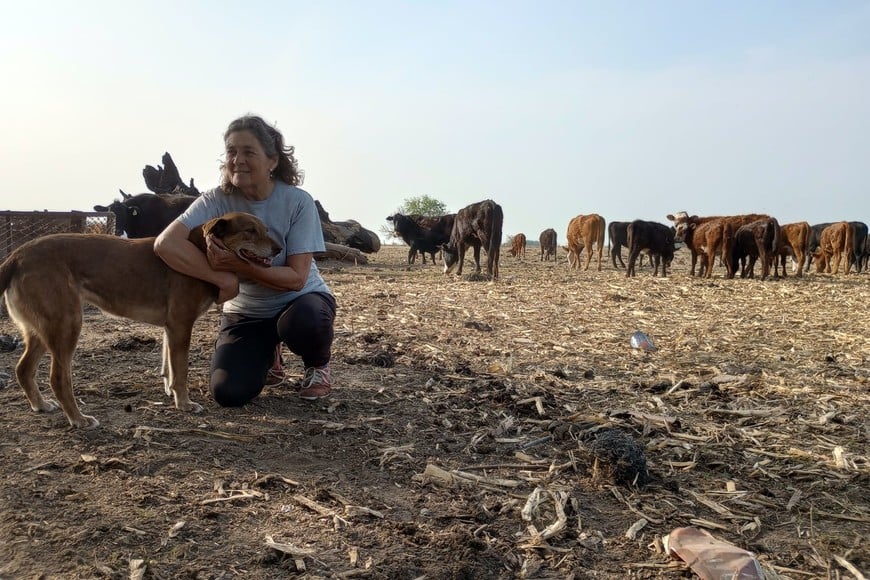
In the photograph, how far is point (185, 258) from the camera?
14.9 ft

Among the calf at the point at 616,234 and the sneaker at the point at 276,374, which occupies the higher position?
the calf at the point at 616,234

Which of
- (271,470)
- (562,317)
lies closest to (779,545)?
(271,470)

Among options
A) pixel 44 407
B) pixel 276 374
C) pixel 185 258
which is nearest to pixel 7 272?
pixel 44 407

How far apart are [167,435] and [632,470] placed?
286cm

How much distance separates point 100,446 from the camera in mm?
3795

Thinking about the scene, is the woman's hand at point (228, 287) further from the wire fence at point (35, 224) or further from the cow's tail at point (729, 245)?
A: the cow's tail at point (729, 245)

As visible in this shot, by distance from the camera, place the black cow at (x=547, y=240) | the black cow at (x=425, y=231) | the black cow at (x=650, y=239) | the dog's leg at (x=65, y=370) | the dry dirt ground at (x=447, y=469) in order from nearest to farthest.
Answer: the dry dirt ground at (x=447, y=469), the dog's leg at (x=65, y=370), the black cow at (x=650, y=239), the black cow at (x=425, y=231), the black cow at (x=547, y=240)

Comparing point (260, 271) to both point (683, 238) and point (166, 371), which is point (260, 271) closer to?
point (166, 371)

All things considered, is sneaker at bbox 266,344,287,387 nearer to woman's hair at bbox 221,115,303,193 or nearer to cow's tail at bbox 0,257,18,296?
woman's hair at bbox 221,115,303,193

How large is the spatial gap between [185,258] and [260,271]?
529 millimetres

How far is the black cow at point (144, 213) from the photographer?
11344 millimetres

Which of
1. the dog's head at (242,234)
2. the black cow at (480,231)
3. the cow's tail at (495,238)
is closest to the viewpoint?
the dog's head at (242,234)

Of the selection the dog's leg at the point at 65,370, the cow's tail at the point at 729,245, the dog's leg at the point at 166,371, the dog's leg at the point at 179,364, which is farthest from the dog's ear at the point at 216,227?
the cow's tail at the point at 729,245

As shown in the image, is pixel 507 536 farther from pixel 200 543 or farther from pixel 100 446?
pixel 100 446
